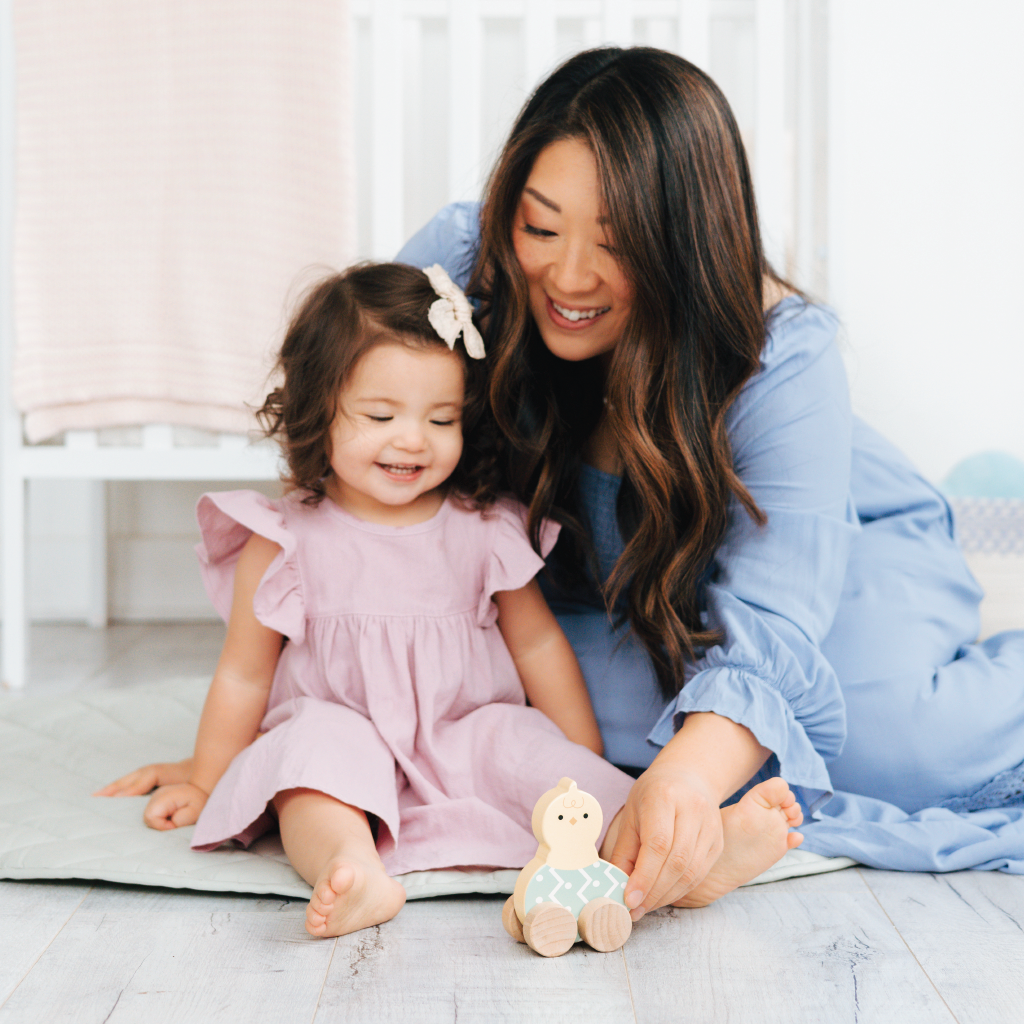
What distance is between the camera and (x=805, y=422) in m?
0.95

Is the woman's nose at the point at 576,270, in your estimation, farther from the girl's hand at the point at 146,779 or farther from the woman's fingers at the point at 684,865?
the girl's hand at the point at 146,779

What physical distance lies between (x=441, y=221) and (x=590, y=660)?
20.9 inches

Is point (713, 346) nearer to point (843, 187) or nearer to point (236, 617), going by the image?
point (236, 617)

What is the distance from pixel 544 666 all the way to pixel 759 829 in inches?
13.0

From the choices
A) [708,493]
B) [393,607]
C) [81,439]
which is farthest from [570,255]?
[81,439]

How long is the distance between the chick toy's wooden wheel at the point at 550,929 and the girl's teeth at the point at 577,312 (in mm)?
501

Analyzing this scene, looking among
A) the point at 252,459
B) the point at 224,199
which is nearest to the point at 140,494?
the point at 252,459

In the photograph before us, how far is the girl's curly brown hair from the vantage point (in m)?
0.94

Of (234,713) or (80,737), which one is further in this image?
(80,737)

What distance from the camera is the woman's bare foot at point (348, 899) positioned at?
2.29 feet

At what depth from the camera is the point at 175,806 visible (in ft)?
3.10

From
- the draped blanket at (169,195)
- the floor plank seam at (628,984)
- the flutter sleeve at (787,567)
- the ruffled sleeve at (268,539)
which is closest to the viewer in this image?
the floor plank seam at (628,984)

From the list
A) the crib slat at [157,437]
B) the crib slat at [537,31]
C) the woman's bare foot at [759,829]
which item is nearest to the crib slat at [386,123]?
the crib slat at [537,31]

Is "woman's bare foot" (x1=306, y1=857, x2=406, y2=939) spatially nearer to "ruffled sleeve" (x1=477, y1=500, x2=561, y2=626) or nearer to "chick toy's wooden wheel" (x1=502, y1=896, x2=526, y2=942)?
"chick toy's wooden wheel" (x1=502, y1=896, x2=526, y2=942)
